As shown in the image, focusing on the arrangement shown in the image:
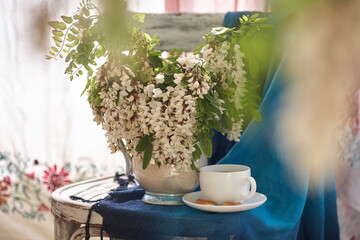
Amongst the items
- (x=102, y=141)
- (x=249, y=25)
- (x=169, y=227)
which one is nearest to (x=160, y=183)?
(x=169, y=227)

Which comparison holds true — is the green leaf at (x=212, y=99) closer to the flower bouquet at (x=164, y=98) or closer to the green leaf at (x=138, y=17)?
the flower bouquet at (x=164, y=98)

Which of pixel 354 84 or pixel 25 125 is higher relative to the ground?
pixel 354 84

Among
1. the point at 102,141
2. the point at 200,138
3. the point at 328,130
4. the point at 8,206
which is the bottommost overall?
the point at 8,206

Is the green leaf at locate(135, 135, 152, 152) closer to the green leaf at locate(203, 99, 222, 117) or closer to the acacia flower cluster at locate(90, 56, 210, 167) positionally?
the acacia flower cluster at locate(90, 56, 210, 167)

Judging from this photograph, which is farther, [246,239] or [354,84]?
[246,239]

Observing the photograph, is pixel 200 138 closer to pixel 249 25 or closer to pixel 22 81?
pixel 249 25

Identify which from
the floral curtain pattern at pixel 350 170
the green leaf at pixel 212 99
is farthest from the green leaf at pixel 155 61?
the floral curtain pattern at pixel 350 170

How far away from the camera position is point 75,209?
1.04 m

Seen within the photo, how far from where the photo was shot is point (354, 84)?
0.15 metres

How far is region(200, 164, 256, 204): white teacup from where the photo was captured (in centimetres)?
91

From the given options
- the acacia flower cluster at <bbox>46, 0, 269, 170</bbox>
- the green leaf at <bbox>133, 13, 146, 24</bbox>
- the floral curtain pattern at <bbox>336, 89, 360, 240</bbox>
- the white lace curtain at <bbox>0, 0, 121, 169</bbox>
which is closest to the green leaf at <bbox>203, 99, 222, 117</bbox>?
the acacia flower cluster at <bbox>46, 0, 269, 170</bbox>

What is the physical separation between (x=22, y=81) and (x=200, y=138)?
131 centimetres

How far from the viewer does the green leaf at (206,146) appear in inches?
34.8

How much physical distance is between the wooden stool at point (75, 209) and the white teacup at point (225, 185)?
0.75 feet
